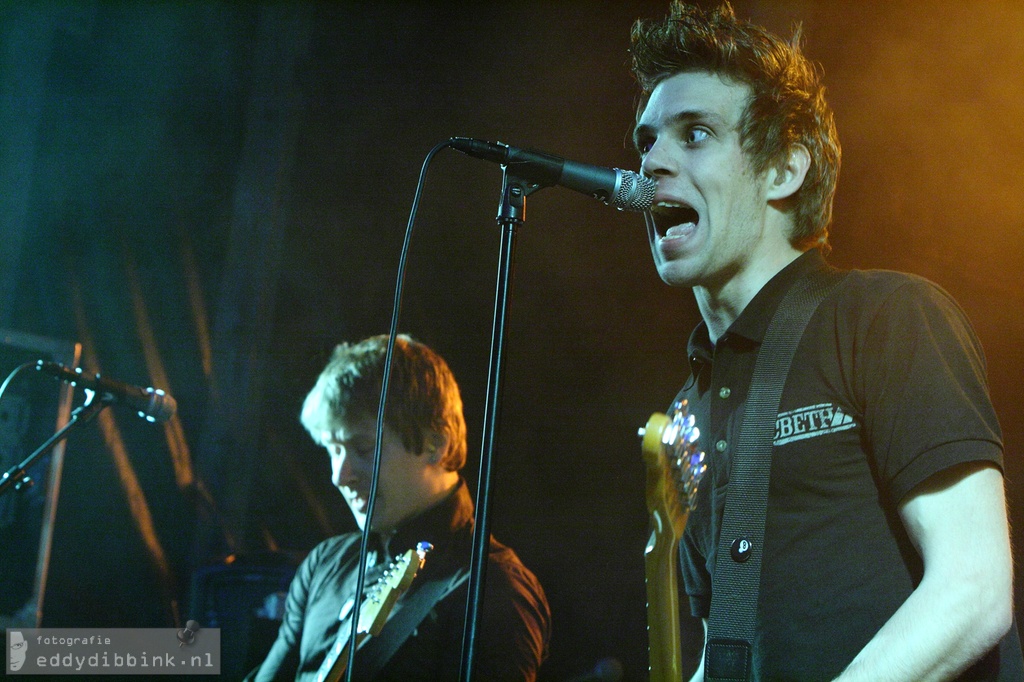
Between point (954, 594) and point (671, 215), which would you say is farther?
point (671, 215)

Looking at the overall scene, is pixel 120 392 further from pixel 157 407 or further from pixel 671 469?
pixel 671 469

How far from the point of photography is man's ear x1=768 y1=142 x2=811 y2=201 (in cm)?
182

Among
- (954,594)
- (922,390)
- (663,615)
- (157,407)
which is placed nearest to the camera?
(954,594)

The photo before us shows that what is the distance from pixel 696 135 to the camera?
1819mm

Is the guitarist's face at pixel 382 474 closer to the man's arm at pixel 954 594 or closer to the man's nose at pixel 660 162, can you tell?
the man's nose at pixel 660 162

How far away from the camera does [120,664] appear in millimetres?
2635

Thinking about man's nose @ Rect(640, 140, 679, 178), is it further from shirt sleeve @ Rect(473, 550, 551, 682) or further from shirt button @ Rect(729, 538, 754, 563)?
shirt sleeve @ Rect(473, 550, 551, 682)

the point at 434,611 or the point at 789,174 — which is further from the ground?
the point at 789,174

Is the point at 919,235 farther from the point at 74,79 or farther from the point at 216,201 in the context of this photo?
the point at 74,79

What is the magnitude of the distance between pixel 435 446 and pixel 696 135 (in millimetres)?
1547

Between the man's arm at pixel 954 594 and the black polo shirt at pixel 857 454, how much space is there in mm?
49

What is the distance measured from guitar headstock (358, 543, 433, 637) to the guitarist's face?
0.35m

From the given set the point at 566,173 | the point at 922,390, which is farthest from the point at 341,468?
the point at 922,390

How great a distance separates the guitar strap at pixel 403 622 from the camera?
2398 millimetres
